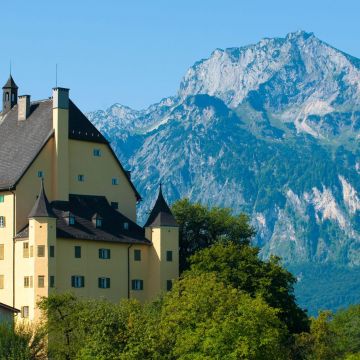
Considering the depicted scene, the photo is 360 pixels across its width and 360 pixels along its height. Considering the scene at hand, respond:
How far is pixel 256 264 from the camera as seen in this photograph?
391 ft

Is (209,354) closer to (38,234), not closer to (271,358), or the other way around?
(271,358)

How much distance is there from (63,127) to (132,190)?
37.1ft

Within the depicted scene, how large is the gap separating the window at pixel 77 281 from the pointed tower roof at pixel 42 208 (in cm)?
612

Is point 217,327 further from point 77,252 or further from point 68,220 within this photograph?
point 68,220

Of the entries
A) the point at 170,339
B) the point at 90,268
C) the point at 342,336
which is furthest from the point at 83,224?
the point at 342,336

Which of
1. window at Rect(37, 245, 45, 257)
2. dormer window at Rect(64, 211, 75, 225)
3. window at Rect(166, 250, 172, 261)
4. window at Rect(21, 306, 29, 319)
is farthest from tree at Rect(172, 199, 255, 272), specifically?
window at Rect(21, 306, 29, 319)

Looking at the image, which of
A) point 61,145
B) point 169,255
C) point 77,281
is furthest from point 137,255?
point 61,145

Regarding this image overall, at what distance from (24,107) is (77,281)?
68.1 feet

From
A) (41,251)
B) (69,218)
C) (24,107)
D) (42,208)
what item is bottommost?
(41,251)

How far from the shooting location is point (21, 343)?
9325 centimetres

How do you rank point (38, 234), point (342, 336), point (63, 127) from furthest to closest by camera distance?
1. point (342, 336)
2. point (63, 127)
3. point (38, 234)

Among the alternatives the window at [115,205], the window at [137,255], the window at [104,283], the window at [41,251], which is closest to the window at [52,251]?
the window at [41,251]

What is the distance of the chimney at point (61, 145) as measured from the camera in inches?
4759

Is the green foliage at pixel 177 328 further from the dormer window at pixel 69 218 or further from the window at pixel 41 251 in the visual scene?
the dormer window at pixel 69 218
